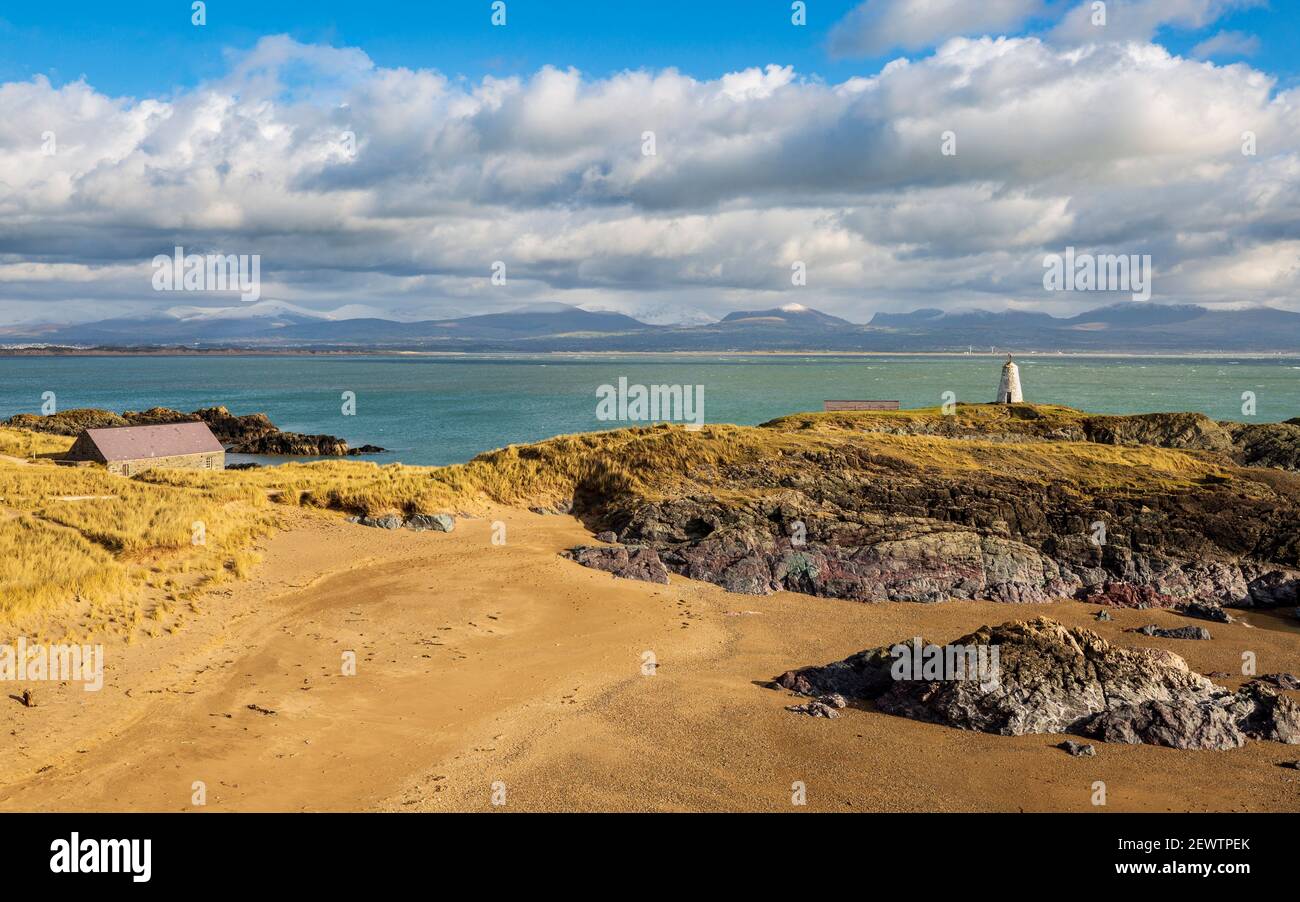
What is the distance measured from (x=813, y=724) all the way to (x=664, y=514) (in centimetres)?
1334

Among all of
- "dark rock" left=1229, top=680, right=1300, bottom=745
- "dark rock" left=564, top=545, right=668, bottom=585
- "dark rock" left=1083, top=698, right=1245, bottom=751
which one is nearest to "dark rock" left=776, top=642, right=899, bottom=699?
"dark rock" left=1083, top=698, right=1245, bottom=751

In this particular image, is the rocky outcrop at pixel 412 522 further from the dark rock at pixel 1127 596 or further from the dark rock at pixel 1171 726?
the dark rock at pixel 1171 726

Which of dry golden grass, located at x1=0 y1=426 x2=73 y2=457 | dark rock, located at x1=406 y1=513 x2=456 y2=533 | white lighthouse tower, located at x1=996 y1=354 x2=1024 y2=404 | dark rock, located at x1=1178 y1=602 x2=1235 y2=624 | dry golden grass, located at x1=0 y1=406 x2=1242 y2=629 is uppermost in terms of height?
white lighthouse tower, located at x1=996 y1=354 x2=1024 y2=404

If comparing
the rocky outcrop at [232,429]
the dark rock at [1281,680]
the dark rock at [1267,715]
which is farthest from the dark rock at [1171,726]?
the rocky outcrop at [232,429]

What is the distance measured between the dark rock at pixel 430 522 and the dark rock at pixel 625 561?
4654 millimetres

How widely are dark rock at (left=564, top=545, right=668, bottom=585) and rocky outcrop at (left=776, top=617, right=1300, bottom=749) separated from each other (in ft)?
27.3

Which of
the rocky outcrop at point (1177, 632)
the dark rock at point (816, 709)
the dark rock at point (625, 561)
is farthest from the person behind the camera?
the dark rock at point (625, 561)

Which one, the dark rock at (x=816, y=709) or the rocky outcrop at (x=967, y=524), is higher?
the rocky outcrop at (x=967, y=524)

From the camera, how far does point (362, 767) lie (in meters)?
12.6

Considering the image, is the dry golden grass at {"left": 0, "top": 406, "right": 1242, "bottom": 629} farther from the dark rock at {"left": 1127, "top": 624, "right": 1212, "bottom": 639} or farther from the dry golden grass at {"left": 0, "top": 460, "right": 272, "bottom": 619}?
the dark rock at {"left": 1127, "top": 624, "right": 1212, "bottom": 639}

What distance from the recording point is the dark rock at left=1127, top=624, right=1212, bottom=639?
64.5 ft

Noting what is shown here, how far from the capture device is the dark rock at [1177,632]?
64.5 ft

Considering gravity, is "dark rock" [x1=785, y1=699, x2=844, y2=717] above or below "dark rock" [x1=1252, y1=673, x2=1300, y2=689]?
above

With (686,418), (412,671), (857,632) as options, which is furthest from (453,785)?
(686,418)
